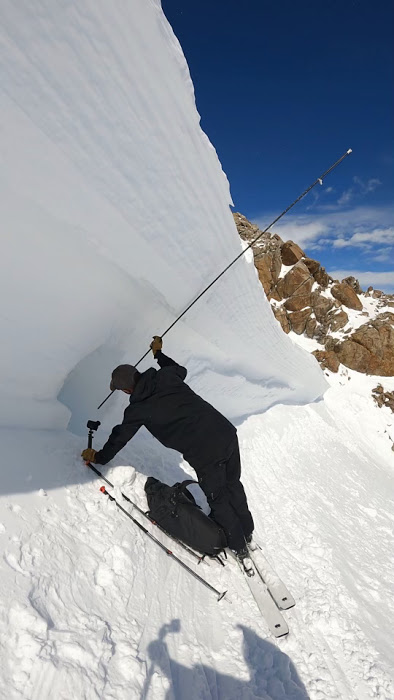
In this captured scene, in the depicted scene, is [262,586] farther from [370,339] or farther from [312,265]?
[312,265]

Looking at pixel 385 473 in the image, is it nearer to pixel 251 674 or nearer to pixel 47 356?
pixel 251 674

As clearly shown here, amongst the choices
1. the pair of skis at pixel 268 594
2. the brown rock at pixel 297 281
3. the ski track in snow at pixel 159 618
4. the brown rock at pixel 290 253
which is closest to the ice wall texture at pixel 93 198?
the ski track in snow at pixel 159 618

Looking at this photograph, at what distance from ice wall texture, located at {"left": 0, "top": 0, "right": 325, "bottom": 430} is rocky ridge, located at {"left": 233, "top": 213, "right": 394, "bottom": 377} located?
1121 centimetres

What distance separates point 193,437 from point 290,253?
15.6 metres

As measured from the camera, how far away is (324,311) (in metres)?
15.5

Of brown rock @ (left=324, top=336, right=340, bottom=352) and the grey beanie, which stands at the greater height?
brown rock @ (left=324, top=336, right=340, bottom=352)

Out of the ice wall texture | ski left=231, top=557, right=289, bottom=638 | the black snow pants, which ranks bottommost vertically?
ski left=231, top=557, right=289, bottom=638

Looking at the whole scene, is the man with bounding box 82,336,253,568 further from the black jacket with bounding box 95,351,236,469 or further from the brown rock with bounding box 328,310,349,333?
the brown rock with bounding box 328,310,349,333

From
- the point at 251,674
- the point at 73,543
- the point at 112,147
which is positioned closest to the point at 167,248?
the point at 112,147

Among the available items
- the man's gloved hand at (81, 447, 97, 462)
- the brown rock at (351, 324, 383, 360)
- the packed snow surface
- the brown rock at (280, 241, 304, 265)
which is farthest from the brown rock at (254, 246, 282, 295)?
the man's gloved hand at (81, 447, 97, 462)

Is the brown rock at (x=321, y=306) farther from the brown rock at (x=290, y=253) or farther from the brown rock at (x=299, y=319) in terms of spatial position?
the brown rock at (x=290, y=253)

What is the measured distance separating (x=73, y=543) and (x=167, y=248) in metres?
2.19

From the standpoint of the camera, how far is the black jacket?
2377 millimetres

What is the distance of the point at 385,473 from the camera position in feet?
25.6
